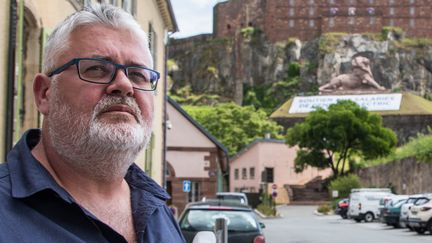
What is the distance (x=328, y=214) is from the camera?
49.1m

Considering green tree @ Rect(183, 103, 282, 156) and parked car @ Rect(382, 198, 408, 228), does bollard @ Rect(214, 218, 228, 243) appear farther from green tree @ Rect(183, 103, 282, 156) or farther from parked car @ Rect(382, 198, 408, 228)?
green tree @ Rect(183, 103, 282, 156)

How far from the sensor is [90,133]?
92.7 inches

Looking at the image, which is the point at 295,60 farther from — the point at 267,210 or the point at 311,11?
the point at 267,210

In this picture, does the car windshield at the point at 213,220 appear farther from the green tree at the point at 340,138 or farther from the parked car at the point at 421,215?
the green tree at the point at 340,138

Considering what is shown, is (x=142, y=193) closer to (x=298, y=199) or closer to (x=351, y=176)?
(x=351, y=176)

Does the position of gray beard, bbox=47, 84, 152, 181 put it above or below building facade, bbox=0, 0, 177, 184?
below

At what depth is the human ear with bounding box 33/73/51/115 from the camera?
2490 mm

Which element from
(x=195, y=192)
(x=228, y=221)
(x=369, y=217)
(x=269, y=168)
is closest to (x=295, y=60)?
(x=269, y=168)

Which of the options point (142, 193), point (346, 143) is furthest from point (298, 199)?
point (142, 193)

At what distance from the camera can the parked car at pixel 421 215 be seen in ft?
82.3

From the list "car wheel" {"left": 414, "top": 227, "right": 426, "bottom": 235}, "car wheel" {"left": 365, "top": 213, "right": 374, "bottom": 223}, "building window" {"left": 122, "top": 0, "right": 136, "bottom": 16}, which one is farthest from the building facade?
"car wheel" {"left": 365, "top": 213, "right": 374, "bottom": 223}

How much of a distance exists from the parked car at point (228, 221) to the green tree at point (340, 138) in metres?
49.8

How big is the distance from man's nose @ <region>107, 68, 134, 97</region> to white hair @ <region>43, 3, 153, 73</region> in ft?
0.59

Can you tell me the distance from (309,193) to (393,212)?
3622cm
